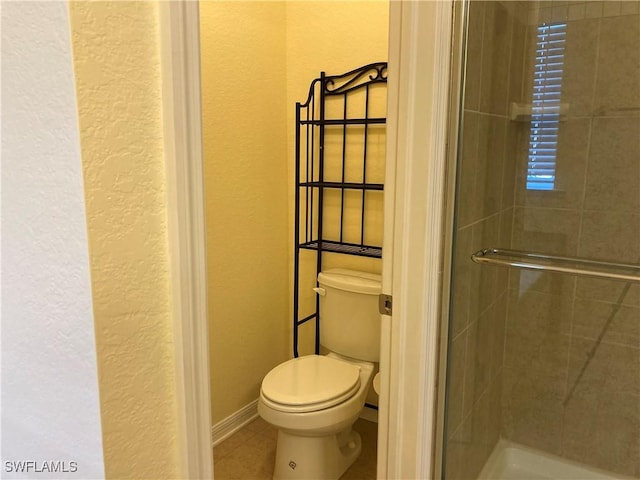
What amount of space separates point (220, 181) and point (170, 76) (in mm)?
1546

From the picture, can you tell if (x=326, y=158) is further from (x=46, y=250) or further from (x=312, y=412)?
(x=46, y=250)

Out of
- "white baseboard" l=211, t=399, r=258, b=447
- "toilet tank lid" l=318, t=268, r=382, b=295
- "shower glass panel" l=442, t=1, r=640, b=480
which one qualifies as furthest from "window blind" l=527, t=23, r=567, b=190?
"white baseboard" l=211, t=399, r=258, b=447

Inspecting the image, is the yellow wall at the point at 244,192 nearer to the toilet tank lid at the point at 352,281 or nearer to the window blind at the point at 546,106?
the toilet tank lid at the point at 352,281

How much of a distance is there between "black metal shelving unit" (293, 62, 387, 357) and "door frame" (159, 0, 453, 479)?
87 cm

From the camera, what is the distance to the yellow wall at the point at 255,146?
7.18 feet

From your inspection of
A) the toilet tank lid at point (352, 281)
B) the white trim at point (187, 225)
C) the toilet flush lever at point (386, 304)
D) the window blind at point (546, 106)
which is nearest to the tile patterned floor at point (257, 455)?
the toilet tank lid at point (352, 281)

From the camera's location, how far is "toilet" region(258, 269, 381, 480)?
194cm

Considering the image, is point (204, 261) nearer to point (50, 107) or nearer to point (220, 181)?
point (50, 107)

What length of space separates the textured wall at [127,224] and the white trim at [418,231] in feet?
2.52

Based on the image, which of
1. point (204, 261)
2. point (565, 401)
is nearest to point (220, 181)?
point (204, 261)

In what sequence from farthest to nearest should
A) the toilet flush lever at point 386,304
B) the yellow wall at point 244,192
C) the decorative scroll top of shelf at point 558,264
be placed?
the yellow wall at point 244,192 → the decorative scroll top of shelf at point 558,264 → the toilet flush lever at point 386,304

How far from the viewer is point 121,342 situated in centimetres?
69

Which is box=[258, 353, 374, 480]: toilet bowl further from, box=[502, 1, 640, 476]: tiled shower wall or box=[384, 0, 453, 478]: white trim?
box=[502, 1, 640, 476]: tiled shower wall

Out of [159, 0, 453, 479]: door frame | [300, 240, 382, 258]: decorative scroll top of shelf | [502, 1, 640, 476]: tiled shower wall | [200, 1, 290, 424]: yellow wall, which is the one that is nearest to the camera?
[159, 0, 453, 479]: door frame
